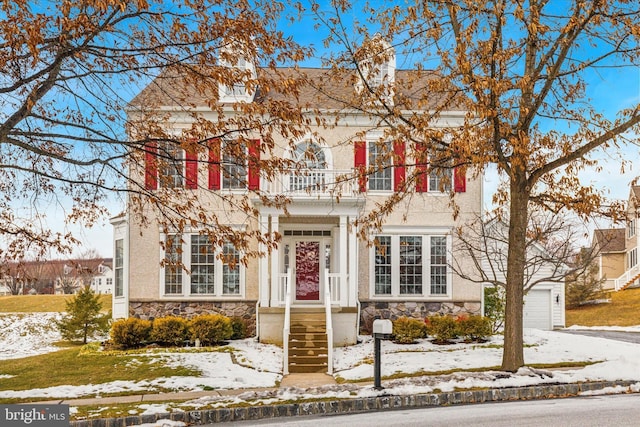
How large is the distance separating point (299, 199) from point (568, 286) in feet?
83.6

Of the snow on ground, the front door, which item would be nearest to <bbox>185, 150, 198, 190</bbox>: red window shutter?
the snow on ground

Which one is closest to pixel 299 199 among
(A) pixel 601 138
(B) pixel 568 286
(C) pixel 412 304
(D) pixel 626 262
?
(C) pixel 412 304

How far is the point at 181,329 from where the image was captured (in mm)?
16703

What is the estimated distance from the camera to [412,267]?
733 inches

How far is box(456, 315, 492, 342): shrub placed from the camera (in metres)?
17.1

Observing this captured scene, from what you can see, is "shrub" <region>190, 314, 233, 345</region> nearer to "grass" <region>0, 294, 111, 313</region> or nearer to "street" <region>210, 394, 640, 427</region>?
"street" <region>210, 394, 640, 427</region>

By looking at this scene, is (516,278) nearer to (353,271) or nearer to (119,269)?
(353,271)

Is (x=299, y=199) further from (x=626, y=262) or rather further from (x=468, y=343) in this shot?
(x=626, y=262)

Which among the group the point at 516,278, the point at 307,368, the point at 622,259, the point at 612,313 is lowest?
the point at 612,313

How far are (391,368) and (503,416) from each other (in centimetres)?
471

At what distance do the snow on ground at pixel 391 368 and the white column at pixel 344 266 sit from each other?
1303 mm

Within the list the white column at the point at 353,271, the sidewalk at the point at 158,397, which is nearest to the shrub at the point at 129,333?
the white column at the point at 353,271

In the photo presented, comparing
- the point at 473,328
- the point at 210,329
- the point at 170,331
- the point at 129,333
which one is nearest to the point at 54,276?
the point at 129,333
